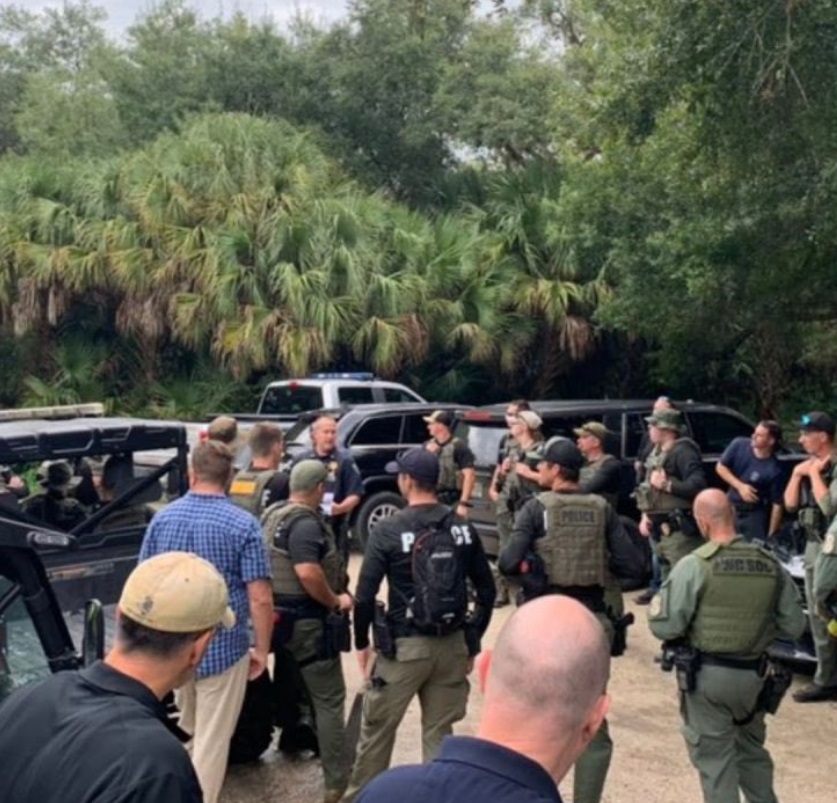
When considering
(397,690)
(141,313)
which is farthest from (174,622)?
(141,313)

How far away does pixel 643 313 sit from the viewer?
1476cm

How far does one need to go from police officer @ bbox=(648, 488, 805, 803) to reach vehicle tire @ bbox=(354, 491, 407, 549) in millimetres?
7019

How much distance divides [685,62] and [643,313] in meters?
5.20

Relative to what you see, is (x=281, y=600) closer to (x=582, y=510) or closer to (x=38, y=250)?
(x=582, y=510)

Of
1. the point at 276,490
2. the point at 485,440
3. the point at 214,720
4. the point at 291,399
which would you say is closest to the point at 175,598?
the point at 214,720

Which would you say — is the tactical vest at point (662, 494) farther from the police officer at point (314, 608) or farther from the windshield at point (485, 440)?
the police officer at point (314, 608)

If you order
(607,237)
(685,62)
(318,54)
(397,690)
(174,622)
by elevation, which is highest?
(318,54)

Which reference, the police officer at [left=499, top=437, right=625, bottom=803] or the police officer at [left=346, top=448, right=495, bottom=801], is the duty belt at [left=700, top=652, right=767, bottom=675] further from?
the police officer at [left=346, top=448, right=495, bottom=801]

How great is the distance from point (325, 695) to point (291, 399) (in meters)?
9.53

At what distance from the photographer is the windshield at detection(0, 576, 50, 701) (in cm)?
414

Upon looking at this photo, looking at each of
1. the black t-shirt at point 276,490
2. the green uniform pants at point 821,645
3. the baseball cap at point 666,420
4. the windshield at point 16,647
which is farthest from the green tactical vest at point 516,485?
the windshield at point 16,647

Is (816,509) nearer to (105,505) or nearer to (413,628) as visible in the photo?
(413,628)

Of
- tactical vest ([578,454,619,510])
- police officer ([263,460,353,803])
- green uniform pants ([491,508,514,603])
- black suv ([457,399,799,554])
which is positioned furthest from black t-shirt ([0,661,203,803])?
black suv ([457,399,799,554])

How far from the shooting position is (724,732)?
5301mm
